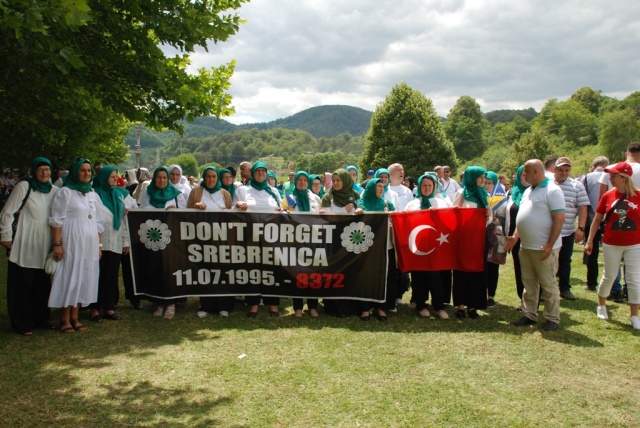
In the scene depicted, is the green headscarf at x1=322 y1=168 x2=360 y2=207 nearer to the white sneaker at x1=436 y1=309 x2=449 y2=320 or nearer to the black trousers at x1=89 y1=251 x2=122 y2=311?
the white sneaker at x1=436 y1=309 x2=449 y2=320

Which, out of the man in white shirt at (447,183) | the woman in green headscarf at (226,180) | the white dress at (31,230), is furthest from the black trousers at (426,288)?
the man in white shirt at (447,183)

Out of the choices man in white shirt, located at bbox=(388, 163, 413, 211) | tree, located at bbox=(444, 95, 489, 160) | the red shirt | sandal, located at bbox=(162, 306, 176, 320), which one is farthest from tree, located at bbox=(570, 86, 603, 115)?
sandal, located at bbox=(162, 306, 176, 320)

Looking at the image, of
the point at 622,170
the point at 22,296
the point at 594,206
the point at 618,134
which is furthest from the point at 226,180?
the point at 618,134

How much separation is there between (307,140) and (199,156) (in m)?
48.5

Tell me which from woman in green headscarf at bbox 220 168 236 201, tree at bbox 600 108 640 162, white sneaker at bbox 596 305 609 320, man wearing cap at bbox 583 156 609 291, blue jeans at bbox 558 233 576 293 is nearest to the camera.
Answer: white sneaker at bbox 596 305 609 320

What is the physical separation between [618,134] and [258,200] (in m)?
64.1

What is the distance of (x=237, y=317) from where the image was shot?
6.77 metres

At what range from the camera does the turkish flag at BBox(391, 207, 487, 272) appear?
21.9 feet

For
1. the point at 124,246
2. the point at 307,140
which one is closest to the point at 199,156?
the point at 307,140

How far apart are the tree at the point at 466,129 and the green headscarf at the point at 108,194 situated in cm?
8851

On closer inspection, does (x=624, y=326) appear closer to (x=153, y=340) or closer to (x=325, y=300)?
Answer: (x=325, y=300)

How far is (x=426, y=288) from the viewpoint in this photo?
22.7 ft

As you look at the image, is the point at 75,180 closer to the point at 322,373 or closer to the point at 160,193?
the point at 160,193

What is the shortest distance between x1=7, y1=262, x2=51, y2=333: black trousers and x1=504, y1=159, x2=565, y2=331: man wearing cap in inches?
244
